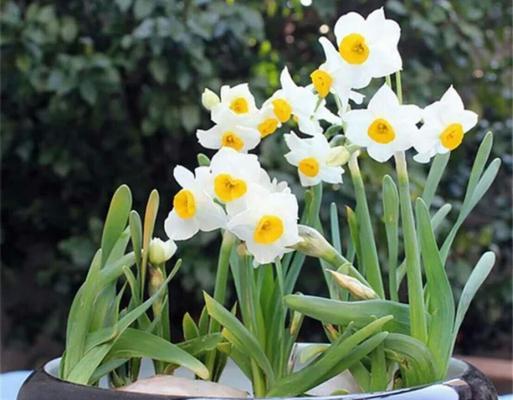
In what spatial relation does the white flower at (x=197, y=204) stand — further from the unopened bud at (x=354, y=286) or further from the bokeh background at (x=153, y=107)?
the bokeh background at (x=153, y=107)

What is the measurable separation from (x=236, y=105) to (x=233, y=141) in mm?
24

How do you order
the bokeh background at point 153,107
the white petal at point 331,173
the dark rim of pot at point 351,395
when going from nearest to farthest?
the dark rim of pot at point 351,395
the white petal at point 331,173
the bokeh background at point 153,107

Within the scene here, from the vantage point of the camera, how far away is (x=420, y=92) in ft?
5.51

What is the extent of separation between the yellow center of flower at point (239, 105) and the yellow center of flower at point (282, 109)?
2 centimetres

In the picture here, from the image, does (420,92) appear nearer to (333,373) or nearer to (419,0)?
(419,0)

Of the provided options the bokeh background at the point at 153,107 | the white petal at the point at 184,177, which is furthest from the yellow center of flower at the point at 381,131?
the bokeh background at the point at 153,107

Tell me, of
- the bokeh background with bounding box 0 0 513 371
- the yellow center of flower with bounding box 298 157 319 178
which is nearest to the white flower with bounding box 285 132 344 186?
the yellow center of flower with bounding box 298 157 319 178

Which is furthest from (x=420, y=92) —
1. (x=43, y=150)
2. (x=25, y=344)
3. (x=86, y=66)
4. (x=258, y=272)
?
(x=258, y=272)

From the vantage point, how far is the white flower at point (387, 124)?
42 cm

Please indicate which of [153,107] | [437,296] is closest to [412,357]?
[437,296]

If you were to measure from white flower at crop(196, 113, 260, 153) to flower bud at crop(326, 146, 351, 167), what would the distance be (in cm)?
4

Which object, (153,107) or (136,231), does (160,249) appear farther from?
(153,107)

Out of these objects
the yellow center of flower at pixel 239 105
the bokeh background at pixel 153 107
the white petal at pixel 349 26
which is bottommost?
the bokeh background at pixel 153 107

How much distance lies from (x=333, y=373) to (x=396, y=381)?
0.05 m
